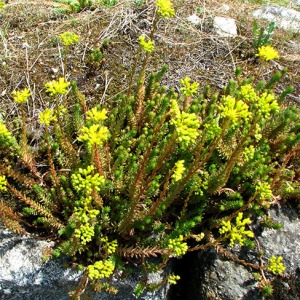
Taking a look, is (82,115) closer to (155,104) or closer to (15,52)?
(155,104)

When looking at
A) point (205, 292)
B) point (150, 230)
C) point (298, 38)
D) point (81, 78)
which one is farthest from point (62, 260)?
point (298, 38)

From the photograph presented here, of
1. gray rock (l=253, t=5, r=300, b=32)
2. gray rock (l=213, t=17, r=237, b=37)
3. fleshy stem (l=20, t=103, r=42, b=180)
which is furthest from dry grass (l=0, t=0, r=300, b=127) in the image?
fleshy stem (l=20, t=103, r=42, b=180)

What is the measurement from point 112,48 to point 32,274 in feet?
9.01

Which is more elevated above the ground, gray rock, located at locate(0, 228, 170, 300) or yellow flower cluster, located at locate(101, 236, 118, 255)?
yellow flower cluster, located at locate(101, 236, 118, 255)

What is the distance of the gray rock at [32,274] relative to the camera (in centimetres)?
310

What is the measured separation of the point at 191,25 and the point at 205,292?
3.43 meters

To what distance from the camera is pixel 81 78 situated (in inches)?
166

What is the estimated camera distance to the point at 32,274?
311 centimetres

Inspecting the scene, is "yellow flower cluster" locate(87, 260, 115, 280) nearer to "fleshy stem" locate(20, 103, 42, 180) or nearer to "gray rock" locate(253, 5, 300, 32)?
"fleshy stem" locate(20, 103, 42, 180)

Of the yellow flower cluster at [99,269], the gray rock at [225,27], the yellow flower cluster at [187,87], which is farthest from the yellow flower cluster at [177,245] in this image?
the gray rock at [225,27]

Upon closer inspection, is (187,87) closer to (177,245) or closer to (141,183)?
(141,183)

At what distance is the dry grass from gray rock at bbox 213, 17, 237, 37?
0.30ft

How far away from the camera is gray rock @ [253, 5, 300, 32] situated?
18.2ft

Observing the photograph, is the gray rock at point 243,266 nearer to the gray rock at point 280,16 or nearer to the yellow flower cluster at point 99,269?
the yellow flower cluster at point 99,269
